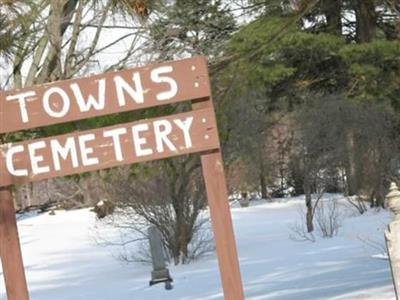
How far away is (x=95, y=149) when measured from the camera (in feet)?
14.5

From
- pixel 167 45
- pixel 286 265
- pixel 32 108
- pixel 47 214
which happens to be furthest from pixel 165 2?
pixel 47 214

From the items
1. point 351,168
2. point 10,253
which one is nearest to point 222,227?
point 10,253

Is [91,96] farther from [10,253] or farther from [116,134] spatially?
[10,253]

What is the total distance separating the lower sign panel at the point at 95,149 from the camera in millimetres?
4418

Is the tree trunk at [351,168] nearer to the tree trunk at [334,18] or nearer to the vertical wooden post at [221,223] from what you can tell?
the tree trunk at [334,18]

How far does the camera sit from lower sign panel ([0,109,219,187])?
174 inches

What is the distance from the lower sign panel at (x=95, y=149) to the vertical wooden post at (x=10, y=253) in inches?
6.6

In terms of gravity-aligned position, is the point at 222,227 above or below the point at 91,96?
below

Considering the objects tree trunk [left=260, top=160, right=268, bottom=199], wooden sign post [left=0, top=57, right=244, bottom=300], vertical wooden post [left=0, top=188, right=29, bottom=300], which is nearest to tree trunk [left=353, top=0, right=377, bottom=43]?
wooden sign post [left=0, top=57, right=244, bottom=300]

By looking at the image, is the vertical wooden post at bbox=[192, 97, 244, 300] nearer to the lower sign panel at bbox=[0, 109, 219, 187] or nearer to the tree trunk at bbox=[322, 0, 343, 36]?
the lower sign panel at bbox=[0, 109, 219, 187]

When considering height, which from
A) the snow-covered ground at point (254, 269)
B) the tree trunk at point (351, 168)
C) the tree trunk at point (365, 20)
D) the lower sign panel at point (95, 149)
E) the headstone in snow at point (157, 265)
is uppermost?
the tree trunk at point (365, 20)

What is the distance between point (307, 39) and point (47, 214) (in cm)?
2914

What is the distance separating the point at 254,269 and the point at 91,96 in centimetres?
1051

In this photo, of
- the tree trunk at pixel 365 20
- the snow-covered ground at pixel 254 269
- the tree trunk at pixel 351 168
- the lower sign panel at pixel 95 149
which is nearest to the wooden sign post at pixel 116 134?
the lower sign panel at pixel 95 149
